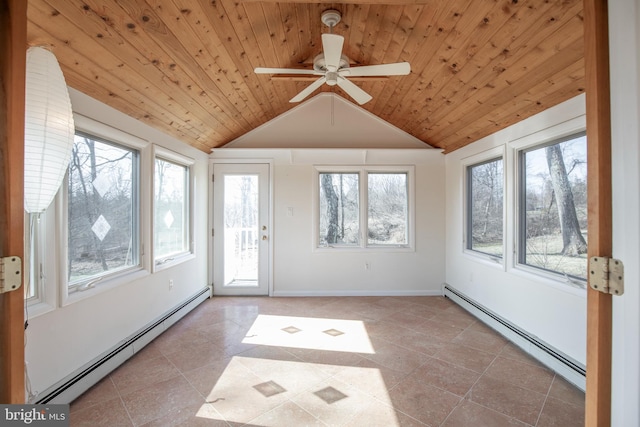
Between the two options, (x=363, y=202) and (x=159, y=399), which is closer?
(x=159, y=399)

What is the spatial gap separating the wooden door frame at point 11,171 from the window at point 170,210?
239cm

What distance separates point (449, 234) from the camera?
4488mm

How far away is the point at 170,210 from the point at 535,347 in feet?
13.1

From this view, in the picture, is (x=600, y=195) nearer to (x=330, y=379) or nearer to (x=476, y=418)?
(x=476, y=418)

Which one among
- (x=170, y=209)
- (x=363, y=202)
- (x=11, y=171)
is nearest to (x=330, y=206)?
(x=363, y=202)

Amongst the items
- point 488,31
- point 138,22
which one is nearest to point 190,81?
point 138,22

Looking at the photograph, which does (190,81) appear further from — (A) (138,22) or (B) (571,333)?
(B) (571,333)

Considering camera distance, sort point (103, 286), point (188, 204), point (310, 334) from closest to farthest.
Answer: point (103, 286) → point (310, 334) → point (188, 204)

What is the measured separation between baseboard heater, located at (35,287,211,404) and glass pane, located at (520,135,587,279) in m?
3.76

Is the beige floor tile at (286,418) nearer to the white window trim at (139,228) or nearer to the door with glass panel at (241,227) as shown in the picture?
the white window trim at (139,228)

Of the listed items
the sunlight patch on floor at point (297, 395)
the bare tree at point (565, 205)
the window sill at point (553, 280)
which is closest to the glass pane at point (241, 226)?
the sunlight patch on floor at point (297, 395)

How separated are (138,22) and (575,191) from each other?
338cm

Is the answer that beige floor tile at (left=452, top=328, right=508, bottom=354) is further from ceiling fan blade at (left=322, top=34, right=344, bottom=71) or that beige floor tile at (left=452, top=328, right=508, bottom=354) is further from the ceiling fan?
ceiling fan blade at (left=322, top=34, right=344, bottom=71)
